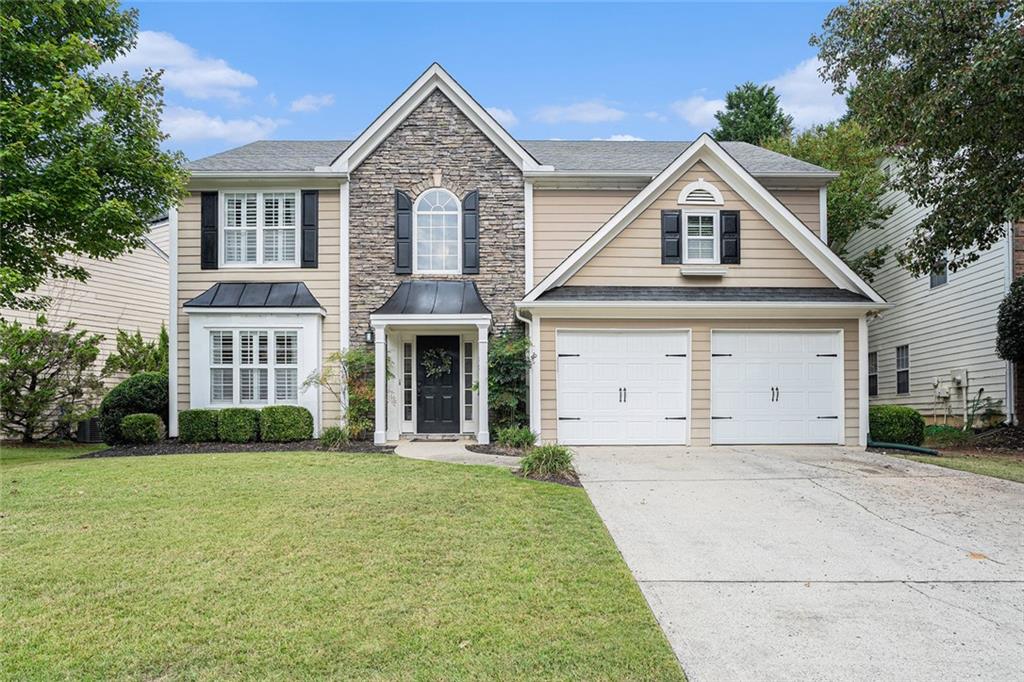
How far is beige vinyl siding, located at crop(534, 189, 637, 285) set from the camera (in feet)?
45.6

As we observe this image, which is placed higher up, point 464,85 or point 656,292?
point 464,85

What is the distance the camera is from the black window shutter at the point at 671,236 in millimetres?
12766

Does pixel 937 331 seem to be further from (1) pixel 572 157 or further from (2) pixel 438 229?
(2) pixel 438 229

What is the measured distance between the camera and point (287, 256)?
13789 mm

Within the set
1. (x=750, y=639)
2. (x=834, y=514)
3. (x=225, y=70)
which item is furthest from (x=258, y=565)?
(x=225, y=70)

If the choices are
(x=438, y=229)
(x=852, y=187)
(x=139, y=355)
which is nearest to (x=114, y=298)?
(x=139, y=355)

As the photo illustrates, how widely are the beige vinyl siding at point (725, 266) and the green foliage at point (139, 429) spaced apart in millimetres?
9603

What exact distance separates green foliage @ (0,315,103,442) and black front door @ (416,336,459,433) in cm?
738

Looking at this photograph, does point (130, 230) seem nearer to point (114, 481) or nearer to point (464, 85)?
point (114, 481)

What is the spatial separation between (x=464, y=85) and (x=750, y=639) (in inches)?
490

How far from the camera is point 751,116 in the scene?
35.1 meters

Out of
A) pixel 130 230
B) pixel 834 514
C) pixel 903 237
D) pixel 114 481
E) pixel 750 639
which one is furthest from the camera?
pixel 903 237

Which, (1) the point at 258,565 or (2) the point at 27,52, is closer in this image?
(1) the point at 258,565

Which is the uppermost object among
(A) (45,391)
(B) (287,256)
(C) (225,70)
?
(C) (225,70)
